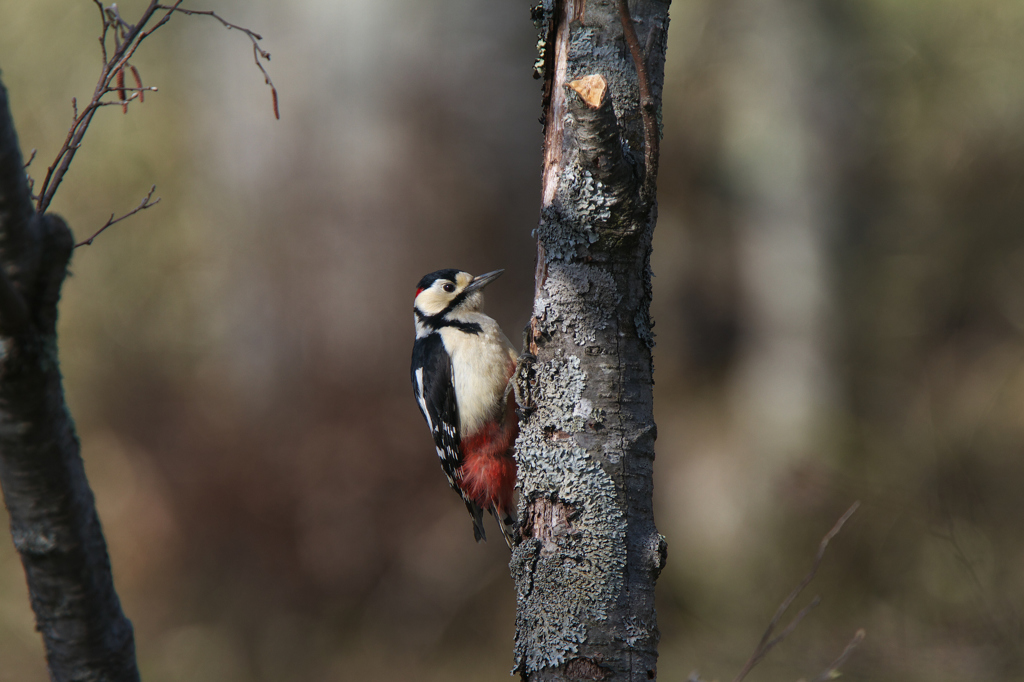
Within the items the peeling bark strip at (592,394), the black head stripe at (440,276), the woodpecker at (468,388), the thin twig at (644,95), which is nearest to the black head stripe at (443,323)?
the woodpecker at (468,388)

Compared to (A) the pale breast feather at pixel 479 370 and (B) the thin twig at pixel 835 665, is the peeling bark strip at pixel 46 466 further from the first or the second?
(A) the pale breast feather at pixel 479 370

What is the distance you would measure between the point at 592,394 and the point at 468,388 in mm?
1228

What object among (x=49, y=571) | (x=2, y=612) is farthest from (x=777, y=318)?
(x=2, y=612)

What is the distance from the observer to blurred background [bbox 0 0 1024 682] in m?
5.52

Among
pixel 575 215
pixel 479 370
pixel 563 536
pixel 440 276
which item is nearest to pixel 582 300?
pixel 575 215

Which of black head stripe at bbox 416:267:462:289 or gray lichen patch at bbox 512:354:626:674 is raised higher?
black head stripe at bbox 416:267:462:289

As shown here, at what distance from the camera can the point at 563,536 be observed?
1.74 m

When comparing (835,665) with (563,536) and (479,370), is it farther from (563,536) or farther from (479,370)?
(479,370)

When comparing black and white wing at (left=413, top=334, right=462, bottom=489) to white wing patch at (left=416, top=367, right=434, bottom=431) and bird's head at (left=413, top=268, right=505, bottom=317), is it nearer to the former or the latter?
white wing patch at (left=416, top=367, right=434, bottom=431)

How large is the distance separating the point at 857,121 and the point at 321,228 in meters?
4.79

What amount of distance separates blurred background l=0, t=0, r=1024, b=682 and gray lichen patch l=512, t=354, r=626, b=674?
336cm

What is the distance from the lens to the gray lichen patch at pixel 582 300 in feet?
5.90

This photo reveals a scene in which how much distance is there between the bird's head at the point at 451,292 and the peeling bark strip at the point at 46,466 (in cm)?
224

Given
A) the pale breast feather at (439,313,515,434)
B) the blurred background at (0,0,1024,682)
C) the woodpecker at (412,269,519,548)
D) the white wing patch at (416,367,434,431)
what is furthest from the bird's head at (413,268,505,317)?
the blurred background at (0,0,1024,682)
